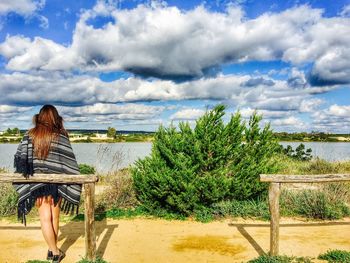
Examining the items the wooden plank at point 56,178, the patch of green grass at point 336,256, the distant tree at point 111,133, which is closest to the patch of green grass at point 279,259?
the patch of green grass at point 336,256

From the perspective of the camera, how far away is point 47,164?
19.6ft

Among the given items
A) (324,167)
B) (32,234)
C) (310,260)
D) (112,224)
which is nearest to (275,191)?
(310,260)

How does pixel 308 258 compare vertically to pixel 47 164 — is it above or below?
below

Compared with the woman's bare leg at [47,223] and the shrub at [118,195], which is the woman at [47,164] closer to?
the woman's bare leg at [47,223]

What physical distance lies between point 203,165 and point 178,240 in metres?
2.60

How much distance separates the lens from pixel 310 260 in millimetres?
6332

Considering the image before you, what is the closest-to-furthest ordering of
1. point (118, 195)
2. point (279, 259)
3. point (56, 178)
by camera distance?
point (56, 178) → point (279, 259) → point (118, 195)

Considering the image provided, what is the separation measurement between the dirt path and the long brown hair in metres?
1.95

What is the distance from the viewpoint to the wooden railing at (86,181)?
5812mm

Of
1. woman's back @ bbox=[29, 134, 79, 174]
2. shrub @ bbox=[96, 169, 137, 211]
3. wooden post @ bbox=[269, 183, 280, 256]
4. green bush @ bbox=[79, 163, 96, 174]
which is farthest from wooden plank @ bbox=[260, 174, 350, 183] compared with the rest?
green bush @ bbox=[79, 163, 96, 174]

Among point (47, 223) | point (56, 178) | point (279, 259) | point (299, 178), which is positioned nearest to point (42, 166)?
point (56, 178)

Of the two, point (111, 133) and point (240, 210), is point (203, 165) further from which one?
point (111, 133)

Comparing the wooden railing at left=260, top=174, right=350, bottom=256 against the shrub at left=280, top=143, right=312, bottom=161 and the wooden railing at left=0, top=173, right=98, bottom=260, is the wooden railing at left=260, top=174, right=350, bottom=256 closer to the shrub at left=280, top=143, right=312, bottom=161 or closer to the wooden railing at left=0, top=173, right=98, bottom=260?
the wooden railing at left=0, top=173, right=98, bottom=260

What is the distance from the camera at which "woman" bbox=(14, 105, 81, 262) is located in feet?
19.1
